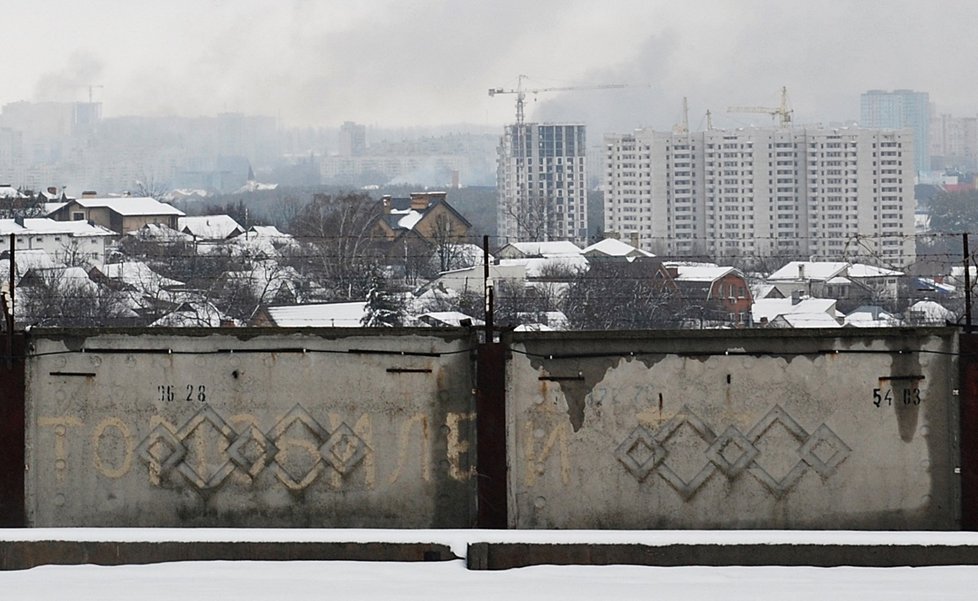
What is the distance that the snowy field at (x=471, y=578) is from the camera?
9516 mm

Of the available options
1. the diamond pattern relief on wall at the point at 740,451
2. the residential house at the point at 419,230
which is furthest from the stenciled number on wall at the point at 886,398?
the residential house at the point at 419,230

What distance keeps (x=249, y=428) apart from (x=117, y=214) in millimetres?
127402

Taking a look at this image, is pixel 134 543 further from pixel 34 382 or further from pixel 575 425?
pixel 575 425

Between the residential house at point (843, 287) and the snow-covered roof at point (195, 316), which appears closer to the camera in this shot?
the snow-covered roof at point (195, 316)

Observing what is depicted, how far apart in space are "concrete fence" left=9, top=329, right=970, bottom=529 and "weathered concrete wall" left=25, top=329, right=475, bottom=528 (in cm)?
2

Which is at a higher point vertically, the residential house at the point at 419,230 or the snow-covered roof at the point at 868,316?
the residential house at the point at 419,230

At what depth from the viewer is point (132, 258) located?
83.7 m

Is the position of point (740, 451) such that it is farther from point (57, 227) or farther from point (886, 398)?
point (57, 227)

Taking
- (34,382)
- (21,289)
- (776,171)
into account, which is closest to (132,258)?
(21,289)

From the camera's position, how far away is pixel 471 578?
9.78 m

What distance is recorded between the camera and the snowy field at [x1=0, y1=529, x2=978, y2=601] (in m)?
9.52

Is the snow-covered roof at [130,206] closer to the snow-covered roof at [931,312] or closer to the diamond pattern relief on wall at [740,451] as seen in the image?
the snow-covered roof at [931,312]

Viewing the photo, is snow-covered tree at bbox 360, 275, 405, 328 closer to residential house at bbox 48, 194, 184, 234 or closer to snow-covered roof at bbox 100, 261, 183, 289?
snow-covered roof at bbox 100, 261, 183, 289

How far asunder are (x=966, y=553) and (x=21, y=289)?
52.6 metres
